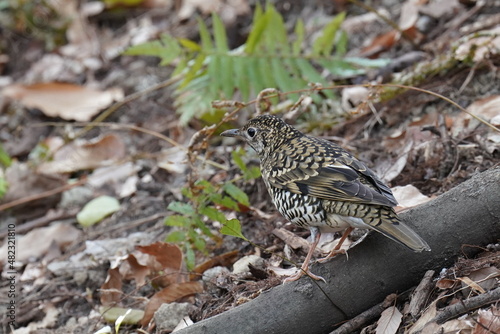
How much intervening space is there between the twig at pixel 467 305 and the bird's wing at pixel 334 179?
643 millimetres

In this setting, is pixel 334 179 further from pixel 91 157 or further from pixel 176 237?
pixel 91 157

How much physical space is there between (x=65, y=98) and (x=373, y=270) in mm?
5697

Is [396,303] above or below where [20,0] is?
below

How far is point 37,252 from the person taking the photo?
614 centimetres

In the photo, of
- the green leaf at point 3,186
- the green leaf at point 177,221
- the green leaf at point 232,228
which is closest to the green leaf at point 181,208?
the green leaf at point 177,221

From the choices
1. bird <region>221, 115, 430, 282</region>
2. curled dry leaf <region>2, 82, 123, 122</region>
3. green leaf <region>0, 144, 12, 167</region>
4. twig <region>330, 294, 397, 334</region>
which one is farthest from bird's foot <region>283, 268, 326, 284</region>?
curled dry leaf <region>2, 82, 123, 122</region>

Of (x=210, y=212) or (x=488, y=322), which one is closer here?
(x=488, y=322)

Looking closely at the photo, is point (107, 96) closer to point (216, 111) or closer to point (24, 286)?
point (216, 111)

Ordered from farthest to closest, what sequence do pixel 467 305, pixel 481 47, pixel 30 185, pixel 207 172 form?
pixel 30 185 → pixel 207 172 → pixel 481 47 → pixel 467 305

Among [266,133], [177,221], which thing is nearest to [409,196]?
[266,133]

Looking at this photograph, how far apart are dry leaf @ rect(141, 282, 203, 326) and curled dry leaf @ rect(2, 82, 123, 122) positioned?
159 inches

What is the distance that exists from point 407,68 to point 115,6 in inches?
212

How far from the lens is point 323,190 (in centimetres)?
398

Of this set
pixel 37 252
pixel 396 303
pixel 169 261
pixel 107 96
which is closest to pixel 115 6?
pixel 107 96
